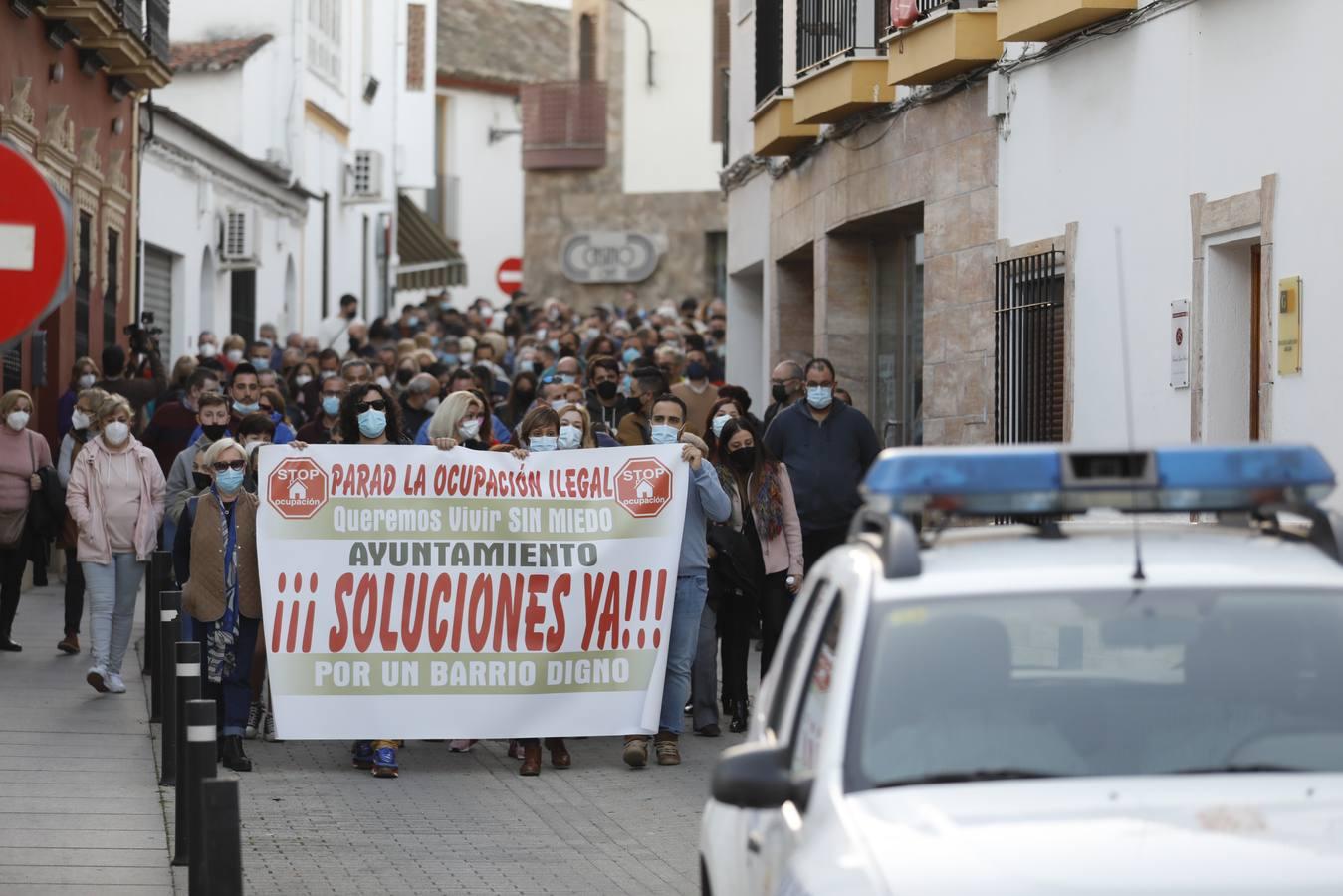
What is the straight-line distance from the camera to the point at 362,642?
1200 cm

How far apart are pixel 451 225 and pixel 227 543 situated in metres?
55.8

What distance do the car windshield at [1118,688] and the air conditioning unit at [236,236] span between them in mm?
28887

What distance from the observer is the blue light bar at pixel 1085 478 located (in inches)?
201

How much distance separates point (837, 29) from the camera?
19234mm

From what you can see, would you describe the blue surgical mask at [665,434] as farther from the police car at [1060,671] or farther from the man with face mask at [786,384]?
the police car at [1060,671]

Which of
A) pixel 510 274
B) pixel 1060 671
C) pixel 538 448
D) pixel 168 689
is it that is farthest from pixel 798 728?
pixel 510 274

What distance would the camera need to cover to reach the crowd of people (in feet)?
39.9

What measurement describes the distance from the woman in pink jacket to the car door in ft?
30.9

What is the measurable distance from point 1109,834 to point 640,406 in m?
11.9

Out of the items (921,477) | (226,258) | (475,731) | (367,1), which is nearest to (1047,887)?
(921,477)

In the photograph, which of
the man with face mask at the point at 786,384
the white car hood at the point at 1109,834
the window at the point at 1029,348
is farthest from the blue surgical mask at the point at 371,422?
the white car hood at the point at 1109,834

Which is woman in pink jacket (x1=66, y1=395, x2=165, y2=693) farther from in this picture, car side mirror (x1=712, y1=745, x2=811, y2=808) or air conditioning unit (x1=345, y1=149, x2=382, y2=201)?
air conditioning unit (x1=345, y1=149, x2=382, y2=201)

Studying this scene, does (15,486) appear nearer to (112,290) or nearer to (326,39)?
(112,290)

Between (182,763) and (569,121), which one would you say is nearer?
(182,763)
